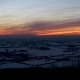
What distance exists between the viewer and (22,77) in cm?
865

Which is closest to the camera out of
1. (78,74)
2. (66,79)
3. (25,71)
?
(66,79)

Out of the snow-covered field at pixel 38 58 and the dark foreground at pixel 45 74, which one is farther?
the snow-covered field at pixel 38 58

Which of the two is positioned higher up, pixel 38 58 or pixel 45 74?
pixel 45 74

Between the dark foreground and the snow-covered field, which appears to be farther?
the snow-covered field

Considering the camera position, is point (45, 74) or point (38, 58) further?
point (38, 58)

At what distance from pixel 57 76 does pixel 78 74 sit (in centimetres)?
89

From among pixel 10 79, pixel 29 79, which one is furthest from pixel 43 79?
pixel 10 79

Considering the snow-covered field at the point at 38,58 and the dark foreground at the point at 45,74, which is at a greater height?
the dark foreground at the point at 45,74

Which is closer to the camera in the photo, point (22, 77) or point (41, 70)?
point (22, 77)

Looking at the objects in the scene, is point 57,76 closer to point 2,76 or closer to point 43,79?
point 43,79

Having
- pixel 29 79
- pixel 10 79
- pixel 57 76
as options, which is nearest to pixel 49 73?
pixel 57 76

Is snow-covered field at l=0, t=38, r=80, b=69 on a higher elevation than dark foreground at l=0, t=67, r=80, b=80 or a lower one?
lower

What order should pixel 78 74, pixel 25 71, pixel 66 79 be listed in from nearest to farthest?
pixel 66 79
pixel 78 74
pixel 25 71

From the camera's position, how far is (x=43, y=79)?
27.4 feet
